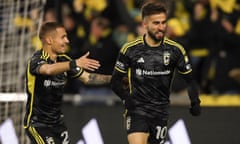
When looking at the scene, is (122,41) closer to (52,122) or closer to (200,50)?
(200,50)

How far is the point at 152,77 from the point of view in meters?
7.56

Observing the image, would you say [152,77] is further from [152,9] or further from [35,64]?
[35,64]

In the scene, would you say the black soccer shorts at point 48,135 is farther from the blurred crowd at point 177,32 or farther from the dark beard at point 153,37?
the blurred crowd at point 177,32

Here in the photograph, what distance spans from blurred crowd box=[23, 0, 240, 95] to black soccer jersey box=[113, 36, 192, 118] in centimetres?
228

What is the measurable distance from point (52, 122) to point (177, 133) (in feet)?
8.75

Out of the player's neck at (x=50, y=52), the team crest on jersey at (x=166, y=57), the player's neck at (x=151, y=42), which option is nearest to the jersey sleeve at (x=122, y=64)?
the player's neck at (x=151, y=42)

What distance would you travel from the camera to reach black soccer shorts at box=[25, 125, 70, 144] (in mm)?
7484

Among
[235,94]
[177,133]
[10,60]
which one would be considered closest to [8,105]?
[10,60]

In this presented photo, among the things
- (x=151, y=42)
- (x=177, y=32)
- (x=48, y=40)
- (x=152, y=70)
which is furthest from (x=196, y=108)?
(x=177, y=32)

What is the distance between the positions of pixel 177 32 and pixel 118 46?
2.97 feet

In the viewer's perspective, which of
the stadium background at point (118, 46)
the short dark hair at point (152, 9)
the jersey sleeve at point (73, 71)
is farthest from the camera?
the stadium background at point (118, 46)

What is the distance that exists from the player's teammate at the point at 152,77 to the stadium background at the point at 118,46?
7.44 feet

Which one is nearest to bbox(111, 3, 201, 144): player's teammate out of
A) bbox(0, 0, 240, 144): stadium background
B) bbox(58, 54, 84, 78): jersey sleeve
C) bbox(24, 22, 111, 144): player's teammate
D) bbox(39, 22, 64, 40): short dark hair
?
bbox(58, 54, 84, 78): jersey sleeve

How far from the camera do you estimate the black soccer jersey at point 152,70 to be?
7562 millimetres
